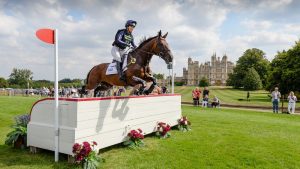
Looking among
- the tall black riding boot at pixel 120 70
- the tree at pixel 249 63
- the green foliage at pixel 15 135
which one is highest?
the tree at pixel 249 63

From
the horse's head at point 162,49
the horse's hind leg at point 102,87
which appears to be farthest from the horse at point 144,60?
the horse's hind leg at point 102,87

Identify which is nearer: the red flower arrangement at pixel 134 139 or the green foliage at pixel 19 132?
the green foliage at pixel 19 132

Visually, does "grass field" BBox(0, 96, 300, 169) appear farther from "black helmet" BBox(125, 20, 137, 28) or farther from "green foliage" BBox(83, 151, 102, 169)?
"black helmet" BBox(125, 20, 137, 28)

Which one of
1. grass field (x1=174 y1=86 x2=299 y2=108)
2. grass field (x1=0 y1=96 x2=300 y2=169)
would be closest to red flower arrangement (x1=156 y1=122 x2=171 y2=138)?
grass field (x1=0 y1=96 x2=300 y2=169)

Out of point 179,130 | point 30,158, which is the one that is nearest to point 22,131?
point 30,158

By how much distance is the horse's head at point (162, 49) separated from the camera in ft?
22.7

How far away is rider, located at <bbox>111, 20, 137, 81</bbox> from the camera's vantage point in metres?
7.18

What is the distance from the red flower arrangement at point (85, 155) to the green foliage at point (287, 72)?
3516 cm

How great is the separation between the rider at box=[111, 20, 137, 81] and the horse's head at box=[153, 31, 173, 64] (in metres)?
0.78

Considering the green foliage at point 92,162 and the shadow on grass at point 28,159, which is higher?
the green foliage at point 92,162

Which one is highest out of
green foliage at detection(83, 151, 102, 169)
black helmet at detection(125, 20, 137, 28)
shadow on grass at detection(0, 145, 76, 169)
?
black helmet at detection(125, 20, 137, 28)

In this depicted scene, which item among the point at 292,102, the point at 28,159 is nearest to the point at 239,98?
the point at 292,102

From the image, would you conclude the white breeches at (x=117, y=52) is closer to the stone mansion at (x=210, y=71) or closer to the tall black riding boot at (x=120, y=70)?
the tall black riding boot at (x=120, y=70)

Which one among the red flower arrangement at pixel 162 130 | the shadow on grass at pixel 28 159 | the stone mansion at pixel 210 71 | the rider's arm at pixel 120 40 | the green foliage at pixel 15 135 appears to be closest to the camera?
the shadow on grass at pixel 28 159
